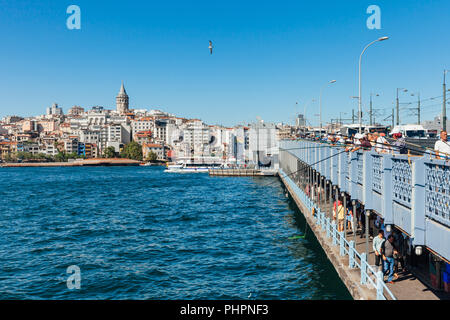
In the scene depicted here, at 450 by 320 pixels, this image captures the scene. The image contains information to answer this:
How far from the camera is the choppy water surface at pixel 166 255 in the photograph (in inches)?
549

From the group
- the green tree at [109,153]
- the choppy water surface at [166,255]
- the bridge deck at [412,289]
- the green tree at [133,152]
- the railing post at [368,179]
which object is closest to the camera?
the bridge deck at [412,289]

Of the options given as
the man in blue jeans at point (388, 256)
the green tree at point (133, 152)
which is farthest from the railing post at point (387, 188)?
the green tree at point (133, 152)

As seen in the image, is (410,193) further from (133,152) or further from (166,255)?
→ (133,152)

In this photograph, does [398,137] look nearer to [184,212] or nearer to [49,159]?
[184,212]

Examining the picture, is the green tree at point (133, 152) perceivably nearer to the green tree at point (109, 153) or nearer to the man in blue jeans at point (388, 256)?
the green tree at point (109, 153)

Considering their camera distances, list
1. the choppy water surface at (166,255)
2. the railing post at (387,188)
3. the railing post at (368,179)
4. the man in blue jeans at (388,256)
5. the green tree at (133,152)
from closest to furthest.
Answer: the railing post at (387,188)
the man in blue jeans at (388,256)
the railing post at (368,179)
the choppy water surface at (166,255)
the green tree at (133,152)

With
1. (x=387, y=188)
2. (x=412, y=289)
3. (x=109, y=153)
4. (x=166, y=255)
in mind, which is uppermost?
(x=387, y=188)

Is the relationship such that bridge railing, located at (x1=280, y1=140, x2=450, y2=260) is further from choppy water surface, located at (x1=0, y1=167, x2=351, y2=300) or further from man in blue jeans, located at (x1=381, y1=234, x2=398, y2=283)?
choppy water surface, located at (x1=0, y1=167, x2=351, y2=300)

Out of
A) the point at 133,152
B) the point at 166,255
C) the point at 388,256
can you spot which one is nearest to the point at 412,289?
the point at 388,256

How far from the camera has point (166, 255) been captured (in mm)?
18797

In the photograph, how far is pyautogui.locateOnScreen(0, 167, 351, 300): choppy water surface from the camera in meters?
14.0

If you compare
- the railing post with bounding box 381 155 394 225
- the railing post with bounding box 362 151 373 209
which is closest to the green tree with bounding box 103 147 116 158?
the railing post with bounding box 362 151 373 209

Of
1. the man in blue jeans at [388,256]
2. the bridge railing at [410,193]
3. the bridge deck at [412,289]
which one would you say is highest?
the bridge railing at [410,193]
